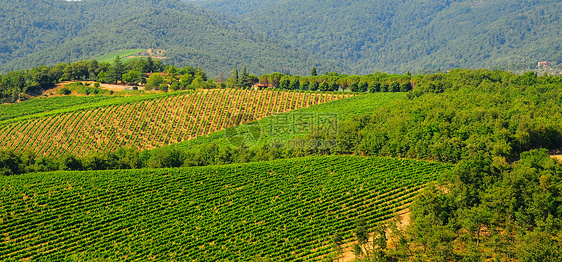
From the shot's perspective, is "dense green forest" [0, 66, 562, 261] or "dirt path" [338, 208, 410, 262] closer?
"dense green forest" [0, 66, 562, 261]

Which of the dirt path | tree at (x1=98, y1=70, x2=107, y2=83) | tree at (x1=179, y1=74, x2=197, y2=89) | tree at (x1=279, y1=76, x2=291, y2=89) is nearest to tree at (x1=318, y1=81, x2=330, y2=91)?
tree at (x1=279, y1=76, x2=291, y2=89)

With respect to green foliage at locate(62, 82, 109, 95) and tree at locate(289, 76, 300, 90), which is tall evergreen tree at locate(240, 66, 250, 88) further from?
green foliage at locate(62, 82, 109, 95)

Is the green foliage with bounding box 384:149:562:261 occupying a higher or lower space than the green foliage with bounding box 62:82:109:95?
lower

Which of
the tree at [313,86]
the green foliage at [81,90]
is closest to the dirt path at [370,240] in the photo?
the tree at [313,86]

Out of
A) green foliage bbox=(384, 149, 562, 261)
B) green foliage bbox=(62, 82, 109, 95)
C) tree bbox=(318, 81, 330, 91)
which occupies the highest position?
green foliage bbox=(62, 82, 109, 95)

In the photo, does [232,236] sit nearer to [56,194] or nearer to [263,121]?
[56,194]

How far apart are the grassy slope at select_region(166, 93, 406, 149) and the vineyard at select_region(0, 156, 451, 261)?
24176 mm

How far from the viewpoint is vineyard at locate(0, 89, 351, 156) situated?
302 ft

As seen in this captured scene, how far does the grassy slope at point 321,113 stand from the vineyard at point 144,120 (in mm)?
3765

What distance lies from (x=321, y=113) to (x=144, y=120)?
132 ft

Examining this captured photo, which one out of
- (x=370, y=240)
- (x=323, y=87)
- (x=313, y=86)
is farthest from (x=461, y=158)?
(x=313, y=86)

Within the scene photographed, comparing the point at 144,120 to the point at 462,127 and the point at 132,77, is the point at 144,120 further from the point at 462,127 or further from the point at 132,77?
the point at 462,127

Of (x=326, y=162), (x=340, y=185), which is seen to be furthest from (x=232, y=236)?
(x=326, y=162)

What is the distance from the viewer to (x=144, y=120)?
336 ft
